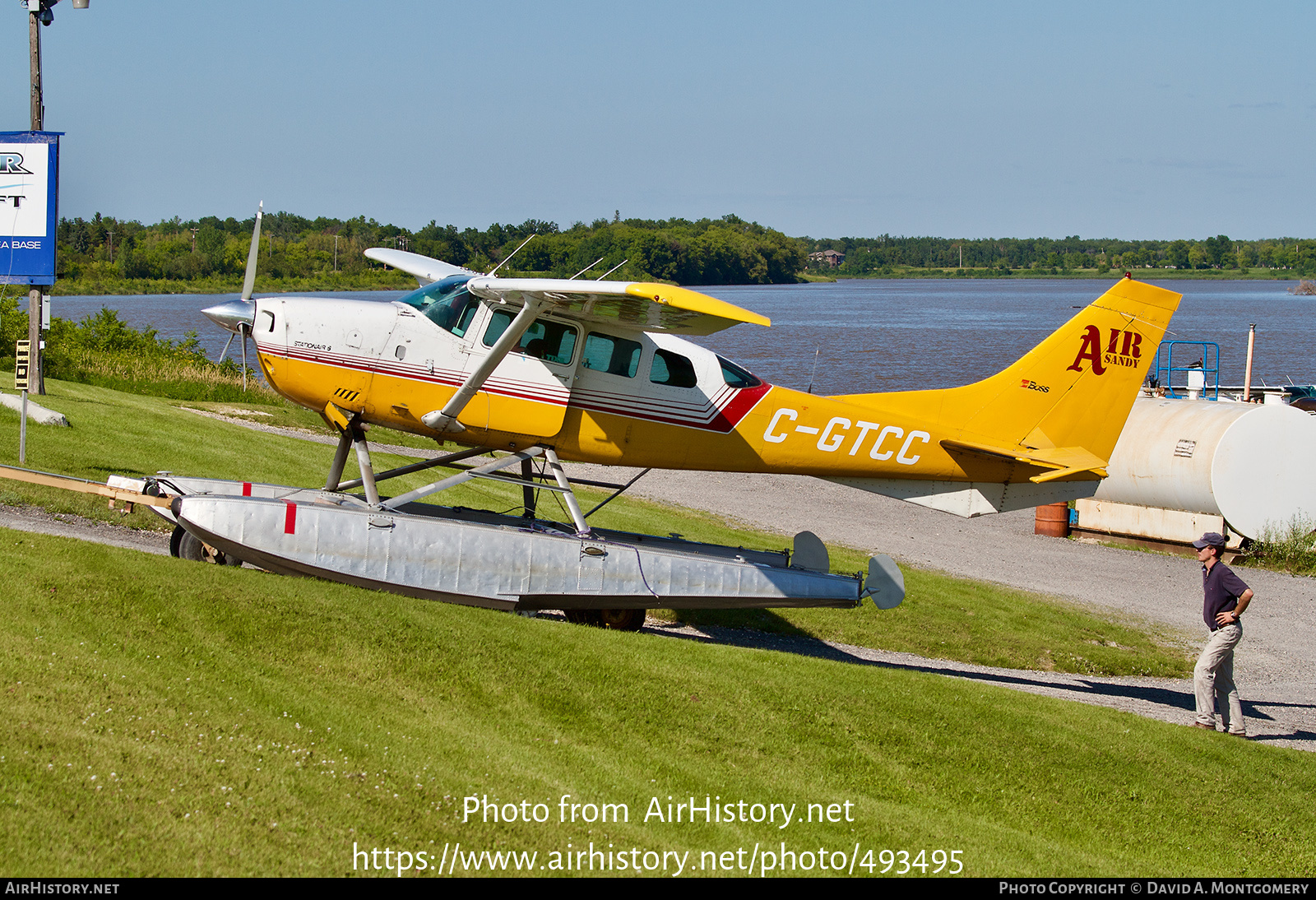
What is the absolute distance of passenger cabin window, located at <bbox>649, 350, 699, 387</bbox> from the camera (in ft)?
35.8

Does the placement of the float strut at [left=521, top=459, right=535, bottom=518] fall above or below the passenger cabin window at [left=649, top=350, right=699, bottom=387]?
below

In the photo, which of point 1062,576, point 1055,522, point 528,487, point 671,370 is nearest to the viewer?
point 671,370

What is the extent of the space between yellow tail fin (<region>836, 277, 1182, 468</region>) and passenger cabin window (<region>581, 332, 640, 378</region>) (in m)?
2.53

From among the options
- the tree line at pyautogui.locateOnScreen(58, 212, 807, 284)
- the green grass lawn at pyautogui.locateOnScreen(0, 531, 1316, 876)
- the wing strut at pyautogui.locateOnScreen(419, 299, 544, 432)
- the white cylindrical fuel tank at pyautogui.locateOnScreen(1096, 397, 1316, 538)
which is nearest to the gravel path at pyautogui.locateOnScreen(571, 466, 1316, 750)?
the white cylindrical fuel tank at pyautogui.locateOnScreen(1096, 397, 1316, 538)

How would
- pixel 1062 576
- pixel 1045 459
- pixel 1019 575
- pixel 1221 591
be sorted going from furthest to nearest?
1. pixel 1062 576
2. pixel 1019 575
3. pixel 1045 459
4. pixel 1221 591

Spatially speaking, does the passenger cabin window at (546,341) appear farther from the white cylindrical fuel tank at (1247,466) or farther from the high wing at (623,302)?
the white cylindrical fuel tank at (1247,466)

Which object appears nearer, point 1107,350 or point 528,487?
point 528,487

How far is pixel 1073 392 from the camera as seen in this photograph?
11.9 meters

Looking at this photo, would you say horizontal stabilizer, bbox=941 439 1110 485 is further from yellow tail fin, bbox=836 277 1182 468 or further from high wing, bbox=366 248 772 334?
high wing, bbox=366 248 772 334

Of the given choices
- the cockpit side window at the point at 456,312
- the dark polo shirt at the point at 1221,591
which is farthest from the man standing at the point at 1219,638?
the cockpit side window at the point at 456,312

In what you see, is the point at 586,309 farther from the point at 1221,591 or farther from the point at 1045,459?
the point at 1221,591

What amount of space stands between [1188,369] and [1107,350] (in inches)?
930

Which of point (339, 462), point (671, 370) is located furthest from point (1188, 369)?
point (339, 462)

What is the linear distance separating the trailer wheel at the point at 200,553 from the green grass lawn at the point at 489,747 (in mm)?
1467
